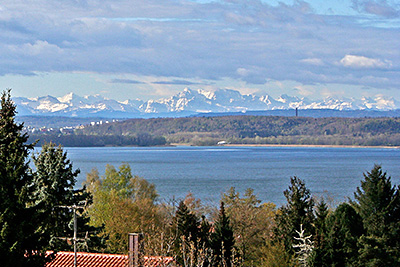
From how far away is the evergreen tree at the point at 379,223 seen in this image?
76.9 ft

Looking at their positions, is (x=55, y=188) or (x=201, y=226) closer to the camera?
(x=201, y=226)

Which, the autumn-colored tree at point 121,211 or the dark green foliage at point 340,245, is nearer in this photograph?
the dark green foliage at point 340,245

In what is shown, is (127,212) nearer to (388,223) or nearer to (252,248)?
(252,248)

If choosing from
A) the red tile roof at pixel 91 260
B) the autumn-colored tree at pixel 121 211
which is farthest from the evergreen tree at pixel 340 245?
the red tile roof at pixel 91 260

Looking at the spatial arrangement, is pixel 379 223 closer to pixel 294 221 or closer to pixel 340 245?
pixel 294 221

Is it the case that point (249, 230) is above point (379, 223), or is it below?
below

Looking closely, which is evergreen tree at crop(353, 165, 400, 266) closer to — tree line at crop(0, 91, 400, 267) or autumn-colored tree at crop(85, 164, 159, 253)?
tree line at crop(0, 91, 400, 267)

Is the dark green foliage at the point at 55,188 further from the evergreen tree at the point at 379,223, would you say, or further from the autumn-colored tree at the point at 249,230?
the evergreen tree at the point at 379,223

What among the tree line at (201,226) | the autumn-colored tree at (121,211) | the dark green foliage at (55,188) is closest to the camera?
the tree line at (201,226)

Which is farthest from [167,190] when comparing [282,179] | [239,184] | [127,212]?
[127,212]

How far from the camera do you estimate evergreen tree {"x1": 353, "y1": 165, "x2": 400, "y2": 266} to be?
76.9 ft

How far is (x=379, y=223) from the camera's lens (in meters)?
25.4

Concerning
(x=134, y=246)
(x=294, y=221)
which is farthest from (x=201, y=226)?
(x=134, y=246)

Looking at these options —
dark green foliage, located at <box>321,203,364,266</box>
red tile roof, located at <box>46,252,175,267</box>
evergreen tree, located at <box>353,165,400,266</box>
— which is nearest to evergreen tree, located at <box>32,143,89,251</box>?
red tile roof, located at <box>46,252,175,267</box>
